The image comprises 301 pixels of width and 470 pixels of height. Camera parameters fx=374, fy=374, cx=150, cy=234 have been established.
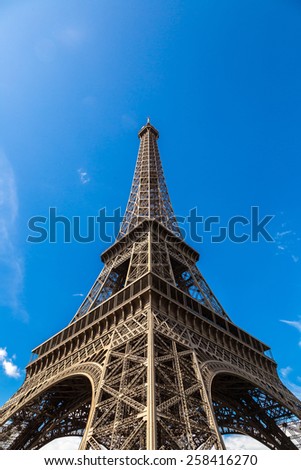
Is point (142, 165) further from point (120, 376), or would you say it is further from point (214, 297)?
point (120, 376)

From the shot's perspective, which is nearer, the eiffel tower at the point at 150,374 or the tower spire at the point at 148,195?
the eiffel tower at the point at 150,374

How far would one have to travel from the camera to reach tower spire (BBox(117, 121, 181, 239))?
40.3 meters

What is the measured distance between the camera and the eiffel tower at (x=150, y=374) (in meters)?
14.5

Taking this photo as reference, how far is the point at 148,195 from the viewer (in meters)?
43.8

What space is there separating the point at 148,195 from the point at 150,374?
3016cm

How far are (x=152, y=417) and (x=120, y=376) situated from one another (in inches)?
164

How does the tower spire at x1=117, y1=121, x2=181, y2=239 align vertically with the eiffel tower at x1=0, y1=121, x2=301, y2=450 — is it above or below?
above

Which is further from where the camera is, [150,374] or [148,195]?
[148,195]

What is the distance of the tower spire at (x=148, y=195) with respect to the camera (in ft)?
132

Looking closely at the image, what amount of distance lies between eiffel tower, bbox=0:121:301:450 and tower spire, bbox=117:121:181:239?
4.83 m

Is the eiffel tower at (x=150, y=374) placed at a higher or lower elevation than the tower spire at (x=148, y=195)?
lower

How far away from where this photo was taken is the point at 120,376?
17.2 m

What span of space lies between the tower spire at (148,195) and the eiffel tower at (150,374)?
4833 millimetres

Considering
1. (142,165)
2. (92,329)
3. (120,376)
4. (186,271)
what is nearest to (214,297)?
(186,271)
